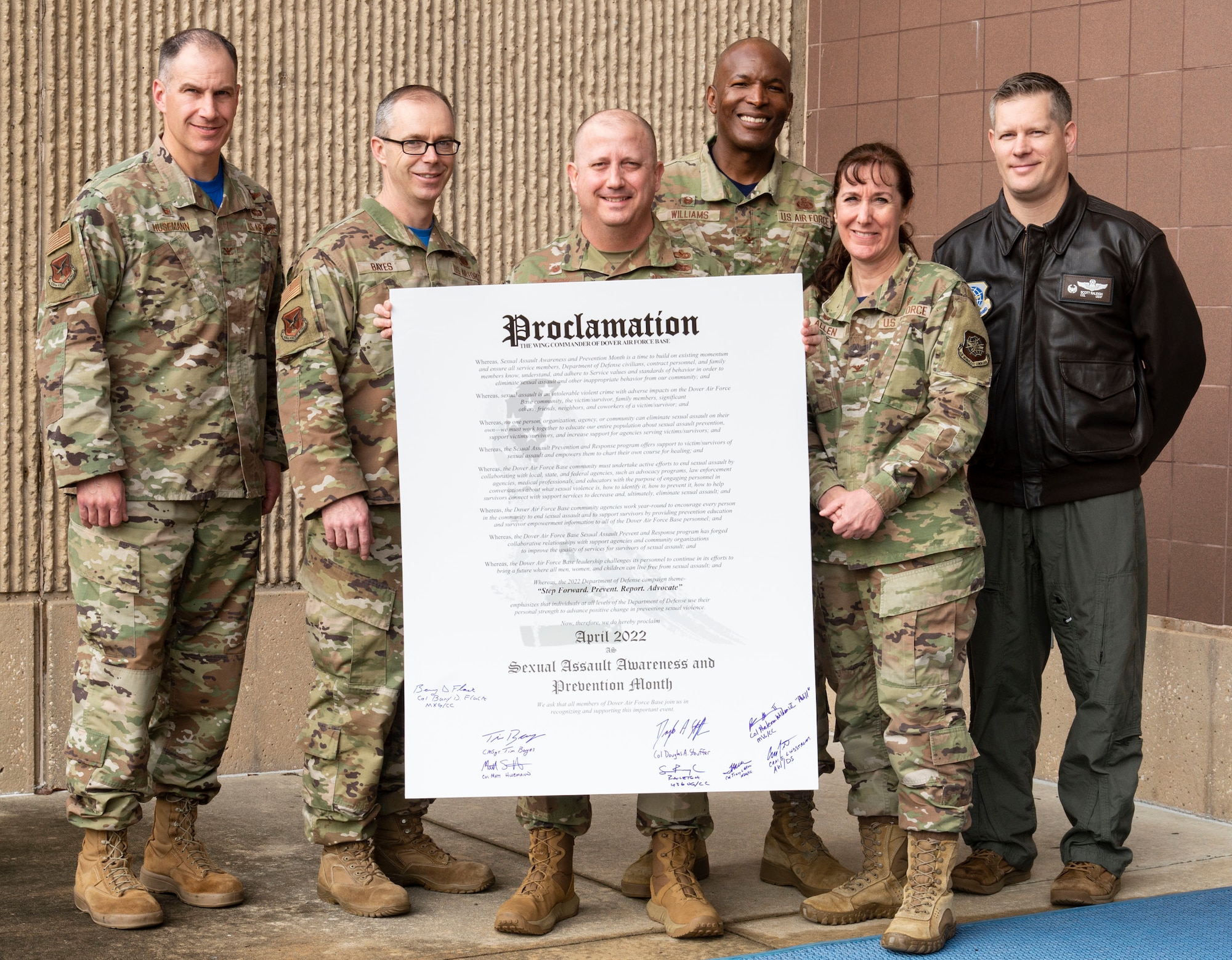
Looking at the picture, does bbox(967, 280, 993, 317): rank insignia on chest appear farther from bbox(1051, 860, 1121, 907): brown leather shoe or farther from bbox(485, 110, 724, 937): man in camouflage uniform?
bbox(1051, 860, 1121, 907): brown leather shoe

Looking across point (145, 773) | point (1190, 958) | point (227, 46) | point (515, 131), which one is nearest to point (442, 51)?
point (515, 131)

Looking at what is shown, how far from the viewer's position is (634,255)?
368 cm

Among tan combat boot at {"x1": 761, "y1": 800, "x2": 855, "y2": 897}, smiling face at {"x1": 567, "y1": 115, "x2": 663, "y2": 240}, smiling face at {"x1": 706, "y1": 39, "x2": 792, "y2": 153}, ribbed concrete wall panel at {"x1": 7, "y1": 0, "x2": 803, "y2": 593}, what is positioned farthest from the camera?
Result: ribbed concrete wall panel at {"x1": 7, "y1": 0, "x2": 803, "y2": 593}

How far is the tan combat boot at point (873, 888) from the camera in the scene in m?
3.73

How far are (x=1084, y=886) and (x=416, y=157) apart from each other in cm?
269

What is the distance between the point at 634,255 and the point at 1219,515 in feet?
8.19

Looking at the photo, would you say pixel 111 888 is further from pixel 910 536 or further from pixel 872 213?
pixel 872 213

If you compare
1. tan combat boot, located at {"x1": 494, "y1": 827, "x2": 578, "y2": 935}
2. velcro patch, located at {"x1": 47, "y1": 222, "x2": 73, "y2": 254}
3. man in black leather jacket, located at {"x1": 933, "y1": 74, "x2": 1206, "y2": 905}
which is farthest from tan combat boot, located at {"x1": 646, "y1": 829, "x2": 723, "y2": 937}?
velcro patch, located at {"x1": 47, "y1": 222, "x2": 73, "y2": 254}

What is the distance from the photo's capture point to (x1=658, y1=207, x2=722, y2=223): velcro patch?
4344 millimetres

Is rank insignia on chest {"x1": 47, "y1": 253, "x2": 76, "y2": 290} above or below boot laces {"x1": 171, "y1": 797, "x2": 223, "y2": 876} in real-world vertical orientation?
above

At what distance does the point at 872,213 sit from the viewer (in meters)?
3.62

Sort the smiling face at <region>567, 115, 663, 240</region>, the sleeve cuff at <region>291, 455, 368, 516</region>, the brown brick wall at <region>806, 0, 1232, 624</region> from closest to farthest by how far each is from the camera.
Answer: the smiling face at <region>567, 115, 663, 240</region>, the sleeve cuff at <region>291, 455, 368, 516</region>, the brown brick wall at <region>806, 0, 1232, 624</region>

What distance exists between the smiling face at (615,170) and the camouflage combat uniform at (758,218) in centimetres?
70

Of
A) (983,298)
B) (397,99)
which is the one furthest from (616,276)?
(983,298)
